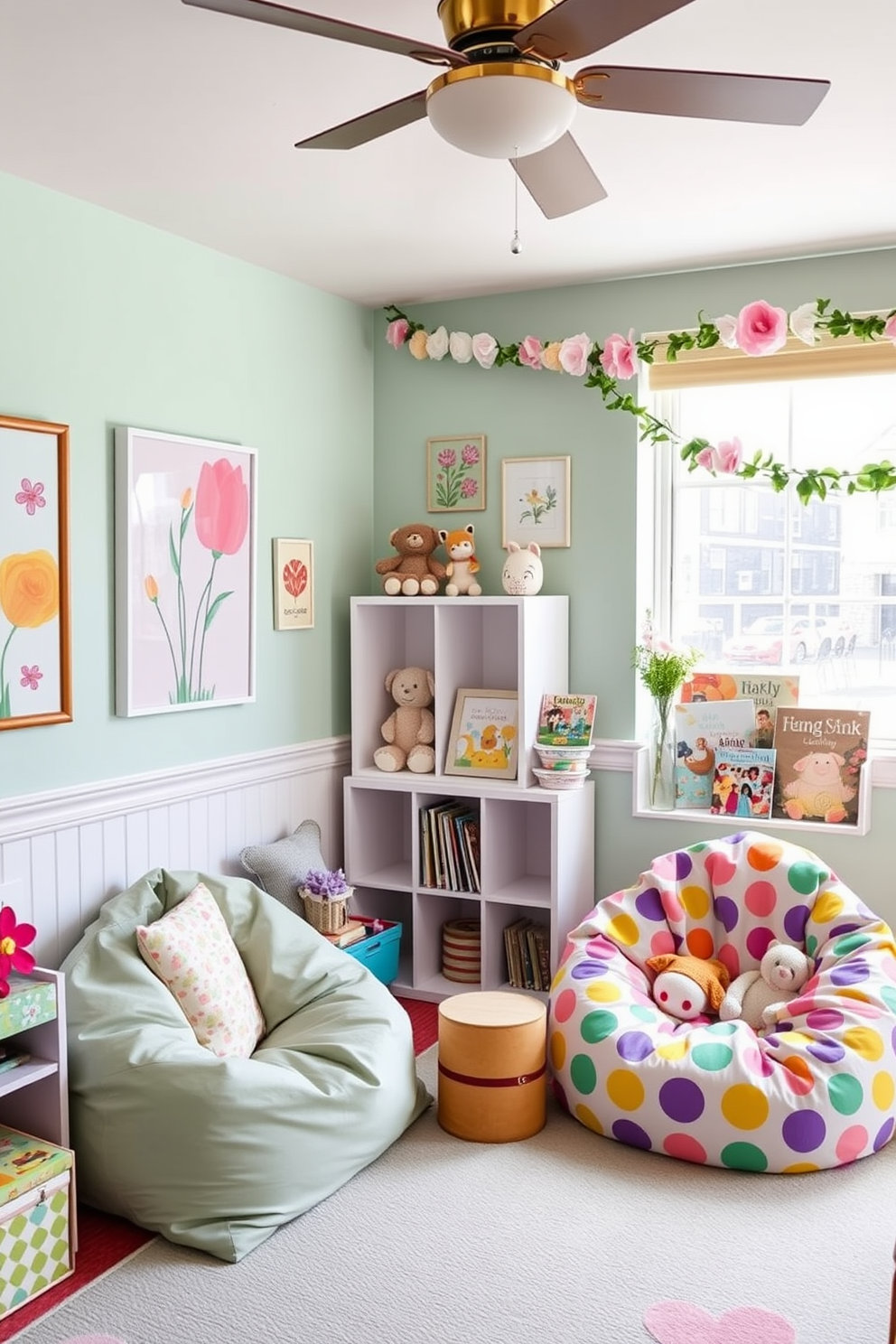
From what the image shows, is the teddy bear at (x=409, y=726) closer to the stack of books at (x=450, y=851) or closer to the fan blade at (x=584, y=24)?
the stack of books at (x=450, y=851)

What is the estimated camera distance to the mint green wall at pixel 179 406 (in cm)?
298

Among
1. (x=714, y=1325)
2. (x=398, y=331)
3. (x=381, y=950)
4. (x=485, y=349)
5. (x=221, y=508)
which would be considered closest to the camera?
(x=714, y=1325)

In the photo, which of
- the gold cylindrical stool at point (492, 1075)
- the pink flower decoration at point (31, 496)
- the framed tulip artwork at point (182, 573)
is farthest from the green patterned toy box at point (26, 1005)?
the pink flower decoration at point (31, 496)

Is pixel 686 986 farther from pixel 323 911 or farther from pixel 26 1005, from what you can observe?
pixel 26 1005

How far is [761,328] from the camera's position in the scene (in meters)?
3.53

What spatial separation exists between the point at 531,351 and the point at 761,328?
0.81 m

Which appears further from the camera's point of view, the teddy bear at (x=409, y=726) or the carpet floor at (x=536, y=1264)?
the teddy bear at (x=409, y=726)

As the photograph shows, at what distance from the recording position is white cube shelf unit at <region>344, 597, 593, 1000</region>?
12.7 feet

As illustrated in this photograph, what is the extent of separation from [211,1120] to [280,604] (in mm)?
1839

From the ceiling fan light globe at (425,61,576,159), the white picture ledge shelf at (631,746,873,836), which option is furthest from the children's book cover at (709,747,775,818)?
the ceiling fan light globe at (425,61,576,159)

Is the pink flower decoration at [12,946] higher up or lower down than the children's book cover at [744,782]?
lower down

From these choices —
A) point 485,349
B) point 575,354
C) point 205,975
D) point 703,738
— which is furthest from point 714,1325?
point 485,349

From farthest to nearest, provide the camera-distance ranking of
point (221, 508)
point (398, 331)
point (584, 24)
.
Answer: point (398, 331), point (221, 508), point (584, 24)

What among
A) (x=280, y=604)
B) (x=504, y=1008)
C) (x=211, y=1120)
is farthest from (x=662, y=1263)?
(x=280, y=604)
